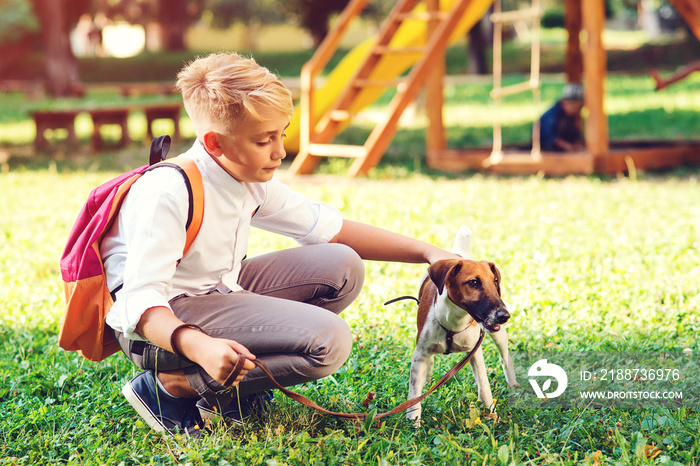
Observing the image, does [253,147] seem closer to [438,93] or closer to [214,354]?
[214,354]

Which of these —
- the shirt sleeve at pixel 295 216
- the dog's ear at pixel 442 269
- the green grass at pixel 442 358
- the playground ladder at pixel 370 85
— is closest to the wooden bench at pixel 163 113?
the playground ladder at pixel 370 85

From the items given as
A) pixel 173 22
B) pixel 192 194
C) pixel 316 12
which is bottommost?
pixel 173 22

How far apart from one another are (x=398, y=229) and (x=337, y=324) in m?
3.31

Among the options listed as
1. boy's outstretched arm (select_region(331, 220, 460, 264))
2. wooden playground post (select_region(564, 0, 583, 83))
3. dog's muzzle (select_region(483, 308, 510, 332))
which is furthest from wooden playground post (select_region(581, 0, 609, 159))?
dog's muzzle (select_region(483, 308, 510, 332))

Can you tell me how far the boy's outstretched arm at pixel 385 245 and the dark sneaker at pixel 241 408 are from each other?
0.72 m

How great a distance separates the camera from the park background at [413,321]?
9.28 ft

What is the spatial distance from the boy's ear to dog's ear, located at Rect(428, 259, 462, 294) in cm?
88

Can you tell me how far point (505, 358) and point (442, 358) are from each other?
Answer: 488 mm

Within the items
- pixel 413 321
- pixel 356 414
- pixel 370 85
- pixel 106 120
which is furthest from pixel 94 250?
pixel 106 120

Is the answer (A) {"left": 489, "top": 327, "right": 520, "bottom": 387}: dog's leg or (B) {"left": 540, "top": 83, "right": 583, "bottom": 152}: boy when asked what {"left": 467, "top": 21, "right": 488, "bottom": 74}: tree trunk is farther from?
(A) {"left": 489, "top": 327, "right": 520, "bottom": 387}: dog's leg

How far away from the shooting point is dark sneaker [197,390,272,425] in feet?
9.55

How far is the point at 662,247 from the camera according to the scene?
5.48 metres

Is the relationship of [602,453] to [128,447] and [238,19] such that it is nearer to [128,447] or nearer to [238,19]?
[128,447]

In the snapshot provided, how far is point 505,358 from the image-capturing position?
322 centimetres
